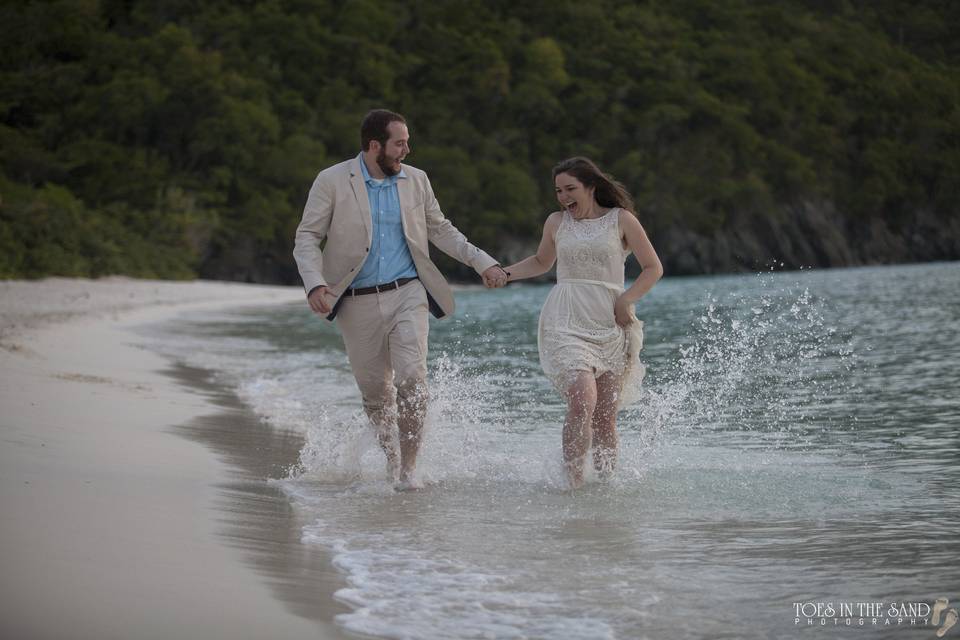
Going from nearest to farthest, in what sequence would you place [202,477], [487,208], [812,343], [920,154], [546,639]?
[546,639] → [202,477] → [812,343] → [487,208] → [920,154]

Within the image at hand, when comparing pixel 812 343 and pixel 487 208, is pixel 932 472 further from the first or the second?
pixel 487 208

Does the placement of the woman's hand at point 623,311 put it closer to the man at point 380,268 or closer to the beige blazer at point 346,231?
the beige blazer at point 346,231

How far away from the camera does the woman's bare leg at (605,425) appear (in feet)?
20.9

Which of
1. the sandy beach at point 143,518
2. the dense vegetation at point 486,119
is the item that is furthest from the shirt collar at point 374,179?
the dense vegetation at point 486,119

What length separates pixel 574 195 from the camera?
20.5ft

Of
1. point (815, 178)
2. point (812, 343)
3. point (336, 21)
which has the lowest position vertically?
point (812, 343)

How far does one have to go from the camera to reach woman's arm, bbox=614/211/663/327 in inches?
243

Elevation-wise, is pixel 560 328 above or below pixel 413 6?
below

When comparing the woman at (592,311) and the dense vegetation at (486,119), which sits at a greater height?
the dense vegetation at (486,119)

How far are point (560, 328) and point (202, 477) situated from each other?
200 cm

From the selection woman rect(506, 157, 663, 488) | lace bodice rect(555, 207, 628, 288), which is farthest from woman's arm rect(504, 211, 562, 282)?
lace bodice rect(555, 207, 628, 288)

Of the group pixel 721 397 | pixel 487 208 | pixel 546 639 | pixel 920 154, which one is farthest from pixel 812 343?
pixel 920 154

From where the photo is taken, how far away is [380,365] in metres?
6.32

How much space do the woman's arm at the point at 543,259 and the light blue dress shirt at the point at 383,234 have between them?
68 centimetres
